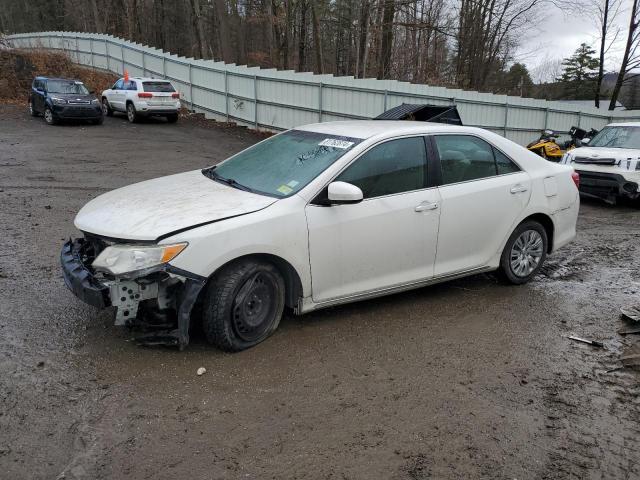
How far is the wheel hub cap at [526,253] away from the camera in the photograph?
18.5 ft

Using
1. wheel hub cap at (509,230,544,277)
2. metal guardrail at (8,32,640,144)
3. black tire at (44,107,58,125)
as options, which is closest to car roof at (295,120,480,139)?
wheel hub cap at (509,230,544,277)

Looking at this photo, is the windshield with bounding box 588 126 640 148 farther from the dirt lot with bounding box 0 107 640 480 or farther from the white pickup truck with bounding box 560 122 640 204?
the dirt lot with bounding box 0 107 640 480

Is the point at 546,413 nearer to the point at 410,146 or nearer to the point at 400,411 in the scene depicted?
the point at 400,411

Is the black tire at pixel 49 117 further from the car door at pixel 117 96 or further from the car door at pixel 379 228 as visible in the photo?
the car door at pixel 379 228

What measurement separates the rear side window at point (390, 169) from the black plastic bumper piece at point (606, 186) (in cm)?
696

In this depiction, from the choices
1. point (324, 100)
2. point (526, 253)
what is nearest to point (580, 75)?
point (324, 100)

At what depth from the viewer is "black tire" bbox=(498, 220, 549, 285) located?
5562 millimetres

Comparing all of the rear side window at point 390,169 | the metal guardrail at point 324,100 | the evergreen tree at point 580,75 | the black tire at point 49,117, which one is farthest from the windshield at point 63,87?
the evergreen tree at point 580,75

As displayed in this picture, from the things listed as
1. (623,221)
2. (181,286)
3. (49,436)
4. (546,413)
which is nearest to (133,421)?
(49,436)

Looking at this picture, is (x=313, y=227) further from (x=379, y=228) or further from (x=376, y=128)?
(x=376, y=128)

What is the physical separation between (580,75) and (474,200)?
50408 millimetres

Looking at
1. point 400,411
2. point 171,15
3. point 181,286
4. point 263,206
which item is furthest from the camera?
point 171,15

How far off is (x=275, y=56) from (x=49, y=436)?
1298 inches

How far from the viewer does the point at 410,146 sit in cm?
493
